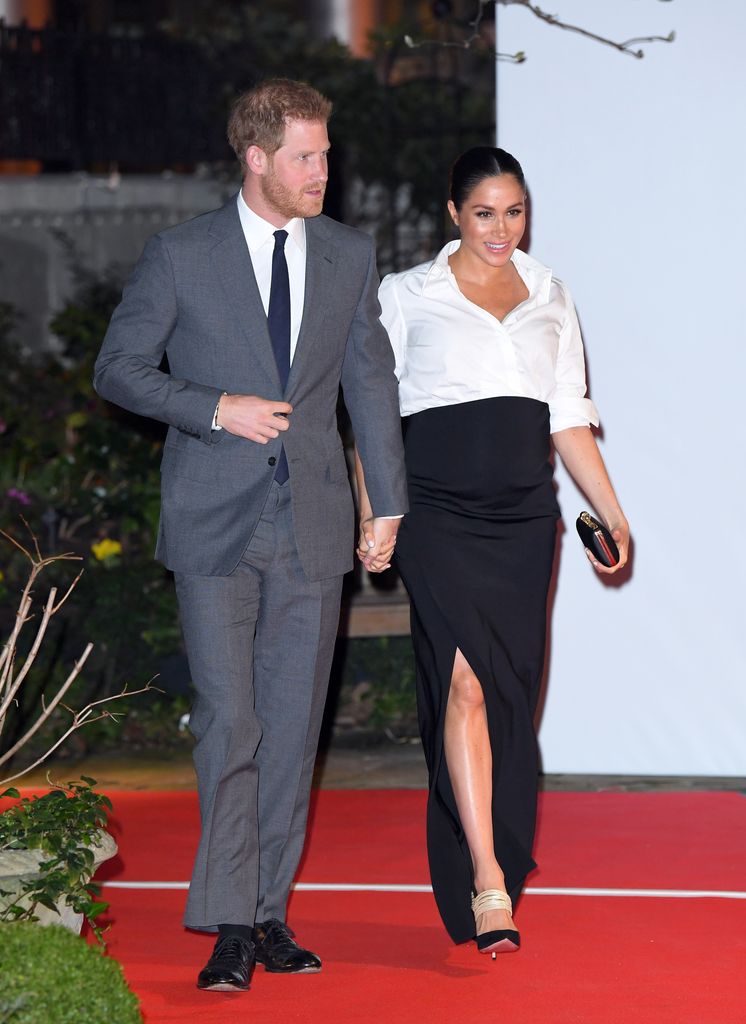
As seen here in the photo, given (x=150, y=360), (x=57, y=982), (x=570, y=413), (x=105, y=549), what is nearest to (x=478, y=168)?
(x=570, y=413)

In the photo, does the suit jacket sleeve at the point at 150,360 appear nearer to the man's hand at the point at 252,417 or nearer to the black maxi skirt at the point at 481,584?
the man's hand at the point at 252,417

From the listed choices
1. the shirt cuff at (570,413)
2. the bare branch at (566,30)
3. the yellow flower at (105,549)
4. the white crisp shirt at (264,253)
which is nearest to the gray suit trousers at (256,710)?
the white crisp shirt at (264,253)

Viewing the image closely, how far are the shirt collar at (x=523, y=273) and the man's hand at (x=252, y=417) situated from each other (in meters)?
0.67

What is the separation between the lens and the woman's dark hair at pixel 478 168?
3377 millimetres

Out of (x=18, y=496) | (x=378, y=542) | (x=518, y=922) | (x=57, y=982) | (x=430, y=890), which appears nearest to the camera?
(x=57, y=982)

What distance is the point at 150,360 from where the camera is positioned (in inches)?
119

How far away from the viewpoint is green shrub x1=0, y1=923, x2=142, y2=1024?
6.82 ft

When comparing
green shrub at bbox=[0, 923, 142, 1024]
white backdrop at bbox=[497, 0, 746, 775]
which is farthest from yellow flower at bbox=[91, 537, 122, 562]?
green shrub at bbox=[0, 923, 142, 1024]

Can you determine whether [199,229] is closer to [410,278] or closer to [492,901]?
[410,278]

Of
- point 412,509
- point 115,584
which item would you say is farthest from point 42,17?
point 412,509

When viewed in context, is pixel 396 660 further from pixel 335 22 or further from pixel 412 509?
pixel 335 22

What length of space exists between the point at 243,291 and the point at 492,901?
1344mm

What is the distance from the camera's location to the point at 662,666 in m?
4.87

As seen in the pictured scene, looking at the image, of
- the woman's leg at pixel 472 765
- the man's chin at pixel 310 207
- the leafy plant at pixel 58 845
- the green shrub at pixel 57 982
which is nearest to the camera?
the green shrub at pixel 57 982
